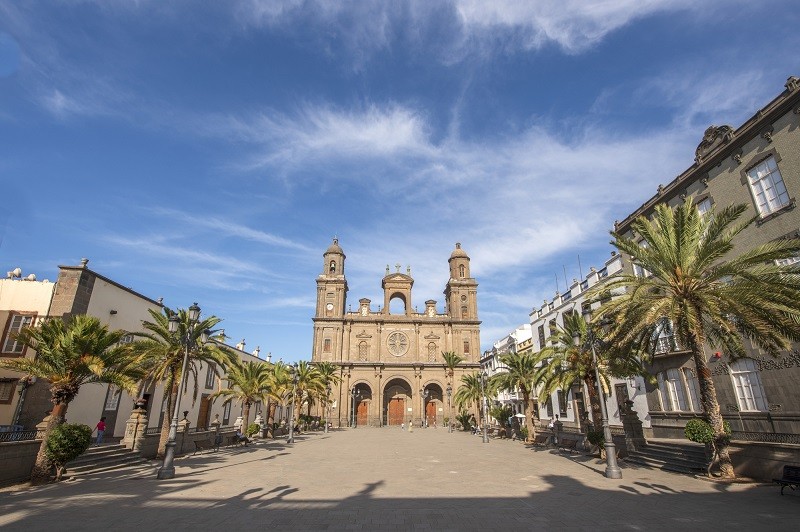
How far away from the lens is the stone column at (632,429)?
18.8 meters

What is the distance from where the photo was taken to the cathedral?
55.5 metres

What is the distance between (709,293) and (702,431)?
4.78 metres

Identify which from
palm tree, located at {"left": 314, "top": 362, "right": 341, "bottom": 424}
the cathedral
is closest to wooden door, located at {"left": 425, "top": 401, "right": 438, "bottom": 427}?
the cathedral

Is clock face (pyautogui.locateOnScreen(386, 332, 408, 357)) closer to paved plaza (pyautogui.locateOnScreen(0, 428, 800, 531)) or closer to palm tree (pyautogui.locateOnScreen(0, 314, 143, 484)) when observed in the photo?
paved plaza (pyautogui.locateOnScreen(0, 428, 800, 531))

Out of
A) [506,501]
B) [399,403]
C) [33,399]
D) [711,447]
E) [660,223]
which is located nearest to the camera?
[506,501]

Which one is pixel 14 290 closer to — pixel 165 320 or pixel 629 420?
pixel 165 320

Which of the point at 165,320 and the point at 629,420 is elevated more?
the point at 165,320

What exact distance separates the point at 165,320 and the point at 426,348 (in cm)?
4317

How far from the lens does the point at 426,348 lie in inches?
2350

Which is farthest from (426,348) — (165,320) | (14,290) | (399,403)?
(14,290)

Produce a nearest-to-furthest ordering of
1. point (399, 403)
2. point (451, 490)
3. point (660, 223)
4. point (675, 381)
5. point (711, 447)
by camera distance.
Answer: point (451, 490) → point (711, 447) → point (660, 223) → point (675, 381) → point (399, 403)

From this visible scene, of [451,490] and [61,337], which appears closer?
[451,490]

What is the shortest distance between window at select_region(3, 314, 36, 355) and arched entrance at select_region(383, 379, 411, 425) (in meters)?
42.7

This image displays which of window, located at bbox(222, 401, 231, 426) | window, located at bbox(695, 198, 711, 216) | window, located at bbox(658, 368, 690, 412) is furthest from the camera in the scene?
window, located at bbox(222, 401, 231, 426)
